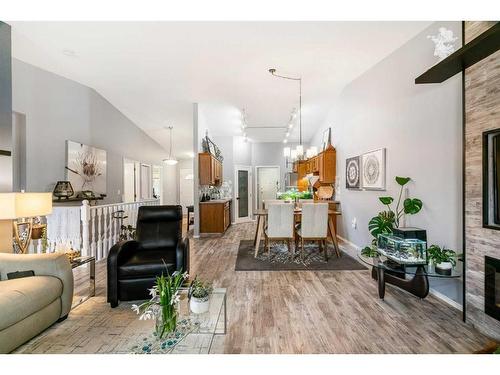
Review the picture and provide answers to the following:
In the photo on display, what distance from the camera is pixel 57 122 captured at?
4.82 meters

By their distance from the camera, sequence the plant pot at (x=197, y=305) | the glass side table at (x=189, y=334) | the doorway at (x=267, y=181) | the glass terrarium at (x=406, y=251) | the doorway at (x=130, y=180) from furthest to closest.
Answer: the doorway at (x=267, y=181)
the doorway at (x=130, y=180)
the glass terrarium at (x=406, y=251)
the plant pot at (x=197, y=305)
the glass side table at (x=189, y=334)

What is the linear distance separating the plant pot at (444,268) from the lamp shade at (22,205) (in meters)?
3.82

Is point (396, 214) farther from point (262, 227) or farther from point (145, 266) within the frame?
point (145, 266)

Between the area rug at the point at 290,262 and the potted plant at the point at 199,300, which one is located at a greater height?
the potted plant at the point at 199,300

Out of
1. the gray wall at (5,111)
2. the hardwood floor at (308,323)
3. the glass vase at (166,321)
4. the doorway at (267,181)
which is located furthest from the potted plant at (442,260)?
the doorway at (267,181)

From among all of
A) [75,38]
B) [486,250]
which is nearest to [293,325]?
[486,250]

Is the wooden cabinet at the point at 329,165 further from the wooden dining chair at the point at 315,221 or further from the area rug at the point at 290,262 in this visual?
the wooden dining chair at the point at 315,221

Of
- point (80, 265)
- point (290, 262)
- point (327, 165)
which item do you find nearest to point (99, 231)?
point (80, 265)

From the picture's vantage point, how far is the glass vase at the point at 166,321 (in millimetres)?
1625

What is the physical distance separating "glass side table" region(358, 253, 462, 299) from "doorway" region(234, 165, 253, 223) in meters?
6.13

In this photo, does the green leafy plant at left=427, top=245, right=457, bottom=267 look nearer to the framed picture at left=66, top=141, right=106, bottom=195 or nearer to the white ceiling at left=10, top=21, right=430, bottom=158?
the white ceiling at left=10, top=21, right=430, bottom=158

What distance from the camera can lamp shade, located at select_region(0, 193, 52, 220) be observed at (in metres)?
2.29

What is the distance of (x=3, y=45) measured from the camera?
3100 mm

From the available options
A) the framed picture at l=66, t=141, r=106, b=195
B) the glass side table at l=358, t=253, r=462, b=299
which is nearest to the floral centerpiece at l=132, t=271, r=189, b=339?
the glass side table at l=358, t=253, r=462, b=299
